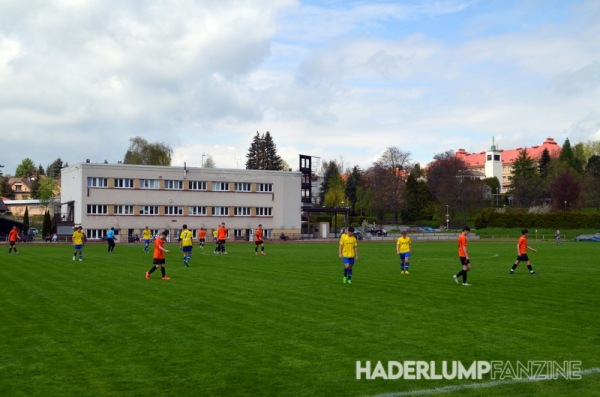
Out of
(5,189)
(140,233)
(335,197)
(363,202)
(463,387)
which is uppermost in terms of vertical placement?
(5,189)

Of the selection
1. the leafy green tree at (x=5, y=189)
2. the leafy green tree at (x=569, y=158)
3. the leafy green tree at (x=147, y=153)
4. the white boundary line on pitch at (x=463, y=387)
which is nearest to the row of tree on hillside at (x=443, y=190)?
the leafy green tree at (x=569, y=158)

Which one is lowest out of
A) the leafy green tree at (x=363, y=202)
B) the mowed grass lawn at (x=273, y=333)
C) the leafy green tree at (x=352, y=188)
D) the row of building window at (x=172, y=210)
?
the mowed grass lawn at (x=273, y=333)

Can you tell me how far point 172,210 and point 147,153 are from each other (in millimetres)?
34449

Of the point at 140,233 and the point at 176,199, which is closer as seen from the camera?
→ the point at 140,233

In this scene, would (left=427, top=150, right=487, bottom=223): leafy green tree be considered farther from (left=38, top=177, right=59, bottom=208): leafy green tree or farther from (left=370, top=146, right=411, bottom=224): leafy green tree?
(left=38, top=177, right=59, bottom=208): leafy green tree

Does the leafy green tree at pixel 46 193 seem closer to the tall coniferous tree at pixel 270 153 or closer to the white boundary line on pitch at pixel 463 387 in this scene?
the tall coniferous tree at pixel 270 153

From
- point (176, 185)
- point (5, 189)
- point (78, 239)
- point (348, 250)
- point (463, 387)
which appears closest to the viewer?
point (463, 387)

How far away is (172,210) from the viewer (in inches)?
3469

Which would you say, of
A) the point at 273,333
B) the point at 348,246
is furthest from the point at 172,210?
the point at 273,333

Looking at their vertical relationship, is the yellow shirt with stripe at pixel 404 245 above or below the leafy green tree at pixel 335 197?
below

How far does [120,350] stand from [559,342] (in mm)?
8236

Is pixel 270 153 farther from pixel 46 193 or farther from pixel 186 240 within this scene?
pixel 186 240

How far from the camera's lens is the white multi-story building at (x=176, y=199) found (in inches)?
3273

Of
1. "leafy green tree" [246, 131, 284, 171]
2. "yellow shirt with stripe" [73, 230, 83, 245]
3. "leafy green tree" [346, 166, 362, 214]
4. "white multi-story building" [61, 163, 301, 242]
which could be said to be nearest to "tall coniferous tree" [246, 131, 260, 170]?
"leafy green tree" [246, 131, 284, 171]
